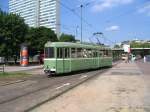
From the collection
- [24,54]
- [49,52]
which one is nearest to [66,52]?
[49,52]

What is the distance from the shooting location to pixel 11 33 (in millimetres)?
58000

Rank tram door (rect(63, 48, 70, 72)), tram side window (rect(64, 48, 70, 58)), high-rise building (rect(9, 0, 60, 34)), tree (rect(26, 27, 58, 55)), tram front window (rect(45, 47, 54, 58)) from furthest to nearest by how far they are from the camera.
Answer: tree (rect(26, 27, 58, 55)) < high-rise building (rect(9, 0, 60, 34)) < tram side window (rect(64, 48, 70, 58)) < tram door (rect(63, 48, 70, 72)) < tram front window (rect(45, 47, 54, 58))

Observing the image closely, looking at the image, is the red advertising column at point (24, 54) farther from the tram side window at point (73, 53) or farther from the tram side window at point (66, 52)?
the tram side window at point (66, 52)

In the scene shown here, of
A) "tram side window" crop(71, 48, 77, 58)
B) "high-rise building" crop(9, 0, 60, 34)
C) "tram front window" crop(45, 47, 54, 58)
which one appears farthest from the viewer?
"high-rise building" crop(9, 0, 60, 34)

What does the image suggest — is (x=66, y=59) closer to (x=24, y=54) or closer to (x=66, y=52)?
(x=66, y=52)

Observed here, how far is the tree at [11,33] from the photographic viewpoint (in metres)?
57.3

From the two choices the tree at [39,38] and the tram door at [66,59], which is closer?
the tram door at [66,59]

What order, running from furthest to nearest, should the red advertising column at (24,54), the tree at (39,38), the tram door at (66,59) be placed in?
the tree at (39,38) < the red advertising column at (24,54) < the tram door at (66,59)

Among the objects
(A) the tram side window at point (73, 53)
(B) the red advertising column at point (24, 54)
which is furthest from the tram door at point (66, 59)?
(B) the red advertising column at point (24, 54)

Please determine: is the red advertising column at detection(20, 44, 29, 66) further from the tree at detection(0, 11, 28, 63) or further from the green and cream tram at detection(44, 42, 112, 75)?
the green and cream tram at detection(44, 42, 112, 75)

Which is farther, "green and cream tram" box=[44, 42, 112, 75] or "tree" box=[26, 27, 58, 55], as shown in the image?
"tree" box=[26, 27, 58, 55]

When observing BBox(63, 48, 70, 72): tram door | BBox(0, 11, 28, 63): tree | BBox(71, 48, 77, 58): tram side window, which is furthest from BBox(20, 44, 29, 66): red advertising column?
BBox(63, 48, 70, 72): tram door

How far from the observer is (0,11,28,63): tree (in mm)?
57344

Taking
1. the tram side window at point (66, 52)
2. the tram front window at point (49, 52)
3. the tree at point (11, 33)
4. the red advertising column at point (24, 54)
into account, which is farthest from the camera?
the tree at point (11, 33)
